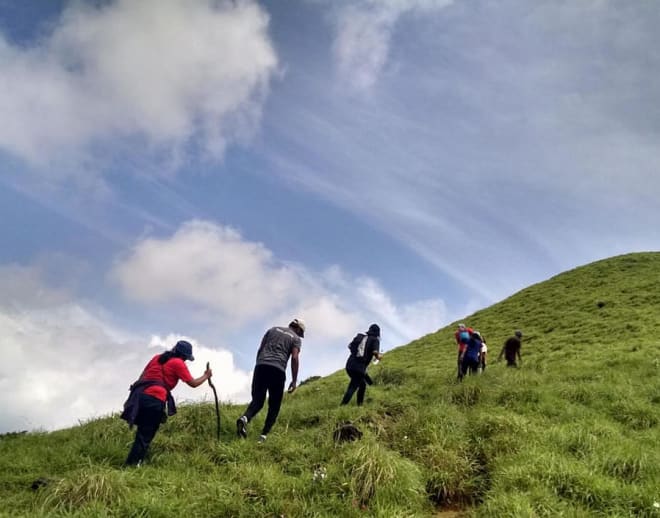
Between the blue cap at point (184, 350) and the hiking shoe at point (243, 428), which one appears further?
the hiking shoe at point (243, 428)

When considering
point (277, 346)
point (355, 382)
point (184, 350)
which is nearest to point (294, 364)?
point (277, 346)

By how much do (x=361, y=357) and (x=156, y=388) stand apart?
566 centimetres

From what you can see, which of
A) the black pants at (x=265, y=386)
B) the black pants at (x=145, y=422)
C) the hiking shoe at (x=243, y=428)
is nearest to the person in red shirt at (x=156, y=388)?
the black pants at (x=145, y=422)

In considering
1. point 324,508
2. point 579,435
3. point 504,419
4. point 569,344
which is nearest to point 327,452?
point 324,508

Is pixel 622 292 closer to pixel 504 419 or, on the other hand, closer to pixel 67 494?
pixel 504 419

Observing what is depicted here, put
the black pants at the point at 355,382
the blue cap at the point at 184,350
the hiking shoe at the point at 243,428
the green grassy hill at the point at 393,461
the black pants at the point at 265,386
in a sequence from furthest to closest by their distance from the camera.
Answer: the black pants at the point at 355,382, the black pants at the point at 265,386, the hiking shoe at the point at 243,428, the blue cap at the point at 184,350, the green grassy hill at the point at 393,461

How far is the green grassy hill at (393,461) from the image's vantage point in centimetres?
640

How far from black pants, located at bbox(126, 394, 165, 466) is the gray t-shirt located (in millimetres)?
2106

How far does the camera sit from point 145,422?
25.9 feet

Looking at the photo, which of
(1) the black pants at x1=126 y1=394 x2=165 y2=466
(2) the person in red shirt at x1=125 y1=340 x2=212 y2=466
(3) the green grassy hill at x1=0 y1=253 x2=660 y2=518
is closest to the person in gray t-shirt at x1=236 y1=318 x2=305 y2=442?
(3) the green grassy hill at x1=0 y1=253 x2=660 y2=518

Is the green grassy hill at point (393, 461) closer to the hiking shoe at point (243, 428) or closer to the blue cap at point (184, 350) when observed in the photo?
the hiking shoe at point (243, 428)

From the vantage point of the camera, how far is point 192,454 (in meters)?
8.32

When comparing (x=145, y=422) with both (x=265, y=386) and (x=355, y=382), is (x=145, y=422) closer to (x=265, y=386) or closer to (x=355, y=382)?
(x=265, y=386)

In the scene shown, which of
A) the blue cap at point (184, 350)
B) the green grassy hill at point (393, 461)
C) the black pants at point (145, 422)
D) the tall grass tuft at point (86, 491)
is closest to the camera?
the tall grass tuft at point (86, 491)
